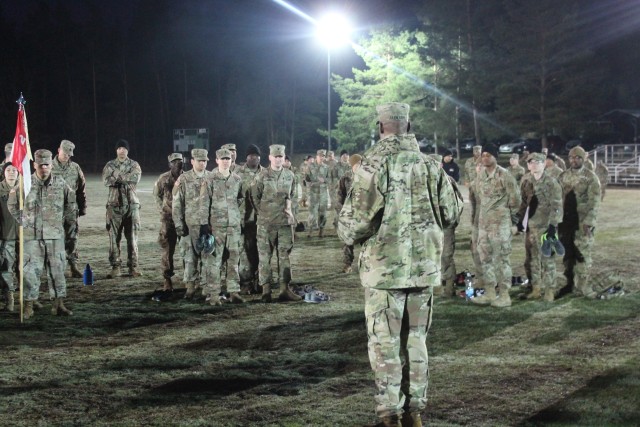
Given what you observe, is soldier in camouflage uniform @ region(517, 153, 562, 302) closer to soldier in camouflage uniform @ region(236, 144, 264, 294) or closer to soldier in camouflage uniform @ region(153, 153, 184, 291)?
soldier in camouflage uniform @ region(236, 144, 264, 294)

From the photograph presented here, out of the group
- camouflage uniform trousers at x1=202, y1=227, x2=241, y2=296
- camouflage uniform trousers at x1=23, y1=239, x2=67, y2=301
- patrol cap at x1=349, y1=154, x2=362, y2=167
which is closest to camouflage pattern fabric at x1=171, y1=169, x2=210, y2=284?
camouflage uniform trousers at x1=202, y1=227, x2=241, y2=296

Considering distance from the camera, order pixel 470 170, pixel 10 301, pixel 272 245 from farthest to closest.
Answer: pixel 470 170, pixel 272 245, pixel 10 301

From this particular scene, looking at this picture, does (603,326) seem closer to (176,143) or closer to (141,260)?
(141,260)

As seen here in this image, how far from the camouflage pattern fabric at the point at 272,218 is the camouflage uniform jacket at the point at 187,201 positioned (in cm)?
91

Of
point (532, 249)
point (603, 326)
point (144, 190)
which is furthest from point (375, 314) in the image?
point (144, 190)

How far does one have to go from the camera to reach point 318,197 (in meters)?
20.2

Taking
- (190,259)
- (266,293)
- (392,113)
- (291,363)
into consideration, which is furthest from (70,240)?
(392,113)

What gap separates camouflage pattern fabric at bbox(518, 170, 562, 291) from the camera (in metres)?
11.0

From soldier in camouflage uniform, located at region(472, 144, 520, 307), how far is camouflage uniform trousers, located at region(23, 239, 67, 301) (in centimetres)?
622

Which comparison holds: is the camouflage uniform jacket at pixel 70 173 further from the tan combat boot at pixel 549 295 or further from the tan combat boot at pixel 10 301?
the tan combat boot at pixel 549 295

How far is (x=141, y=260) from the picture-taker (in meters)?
15.6

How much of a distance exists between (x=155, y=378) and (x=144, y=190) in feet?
102

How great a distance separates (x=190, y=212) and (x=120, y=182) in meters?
2.94

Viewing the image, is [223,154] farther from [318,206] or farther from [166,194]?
[318,206]
